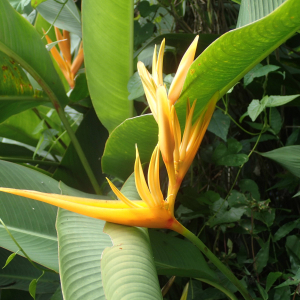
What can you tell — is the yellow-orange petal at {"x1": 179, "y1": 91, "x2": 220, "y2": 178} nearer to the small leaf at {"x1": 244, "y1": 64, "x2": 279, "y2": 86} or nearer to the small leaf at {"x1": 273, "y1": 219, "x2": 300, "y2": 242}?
the small leaf at {"x1": 244, "y1": 64, "x2": 279, "y2": 86}

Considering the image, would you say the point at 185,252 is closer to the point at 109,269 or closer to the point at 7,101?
the point at 109,269

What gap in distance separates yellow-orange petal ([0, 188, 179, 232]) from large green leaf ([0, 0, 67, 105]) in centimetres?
39

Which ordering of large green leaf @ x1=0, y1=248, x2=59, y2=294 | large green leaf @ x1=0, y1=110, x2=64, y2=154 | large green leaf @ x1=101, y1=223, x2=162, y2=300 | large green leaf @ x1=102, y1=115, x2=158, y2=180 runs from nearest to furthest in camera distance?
large green leaf @ x1=101, y1=223, x2=162, y2=300, large green leaf @ x1=102, y1=115, x2=158, y2=180, large green leaf @ x1=0, y1=248, x2=59, y2=294, large green leaf @ x1=0, y1=110, x2=64, y2=154

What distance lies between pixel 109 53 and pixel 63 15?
15.2 inches

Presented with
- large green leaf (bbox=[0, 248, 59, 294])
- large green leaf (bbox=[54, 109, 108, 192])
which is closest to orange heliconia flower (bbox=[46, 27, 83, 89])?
large green leaf (bbox=[54, 109, 108, 192])

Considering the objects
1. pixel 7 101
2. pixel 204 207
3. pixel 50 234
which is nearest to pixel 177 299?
pixel 204 207

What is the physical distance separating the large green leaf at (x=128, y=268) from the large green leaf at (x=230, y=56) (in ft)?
0.66

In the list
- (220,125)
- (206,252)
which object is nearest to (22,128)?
(220,125)

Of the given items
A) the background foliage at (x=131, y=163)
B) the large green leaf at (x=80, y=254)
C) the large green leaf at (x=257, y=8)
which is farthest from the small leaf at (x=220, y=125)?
the large green leaf at (x=80, y=254)

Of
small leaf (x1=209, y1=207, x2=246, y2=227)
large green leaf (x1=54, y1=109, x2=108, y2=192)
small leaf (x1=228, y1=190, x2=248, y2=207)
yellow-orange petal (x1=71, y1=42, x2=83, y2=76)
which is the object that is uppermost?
yellow-orange petal (x1=71, y1=42, x2=83, y2=76)

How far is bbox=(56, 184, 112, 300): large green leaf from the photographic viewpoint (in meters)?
0.29

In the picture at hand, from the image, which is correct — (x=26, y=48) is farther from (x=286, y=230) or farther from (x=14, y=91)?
(x=286, y=230)

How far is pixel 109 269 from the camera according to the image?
11.7 inches

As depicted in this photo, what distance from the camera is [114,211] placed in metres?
0.34
